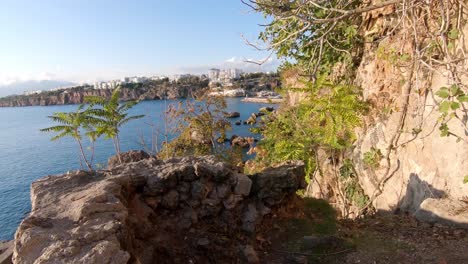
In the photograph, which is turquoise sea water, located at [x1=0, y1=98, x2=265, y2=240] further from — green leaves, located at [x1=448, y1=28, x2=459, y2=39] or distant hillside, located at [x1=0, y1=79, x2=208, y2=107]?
green leaves, located at [x1=448, y1=28, x2=459, y2=39]

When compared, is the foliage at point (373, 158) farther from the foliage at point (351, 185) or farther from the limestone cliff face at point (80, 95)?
the limestone cliff face at point (80, 95)

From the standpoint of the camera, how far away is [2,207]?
81.1 ft

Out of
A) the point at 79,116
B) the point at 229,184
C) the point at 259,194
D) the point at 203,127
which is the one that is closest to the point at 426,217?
the point at 259,194

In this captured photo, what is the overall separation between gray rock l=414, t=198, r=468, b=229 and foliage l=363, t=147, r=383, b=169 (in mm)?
2203

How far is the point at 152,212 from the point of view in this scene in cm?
518

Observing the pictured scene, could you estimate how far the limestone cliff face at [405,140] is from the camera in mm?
6371

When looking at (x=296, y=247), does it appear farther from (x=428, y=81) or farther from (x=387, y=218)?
(x=428, y=81)

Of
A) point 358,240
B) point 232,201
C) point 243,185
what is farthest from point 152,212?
point 358,240

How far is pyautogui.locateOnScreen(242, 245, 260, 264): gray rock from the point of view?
5.17 metres

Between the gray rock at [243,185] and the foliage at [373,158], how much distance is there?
4022 millimetres

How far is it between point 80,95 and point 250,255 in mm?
117886

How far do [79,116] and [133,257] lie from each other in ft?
38.1

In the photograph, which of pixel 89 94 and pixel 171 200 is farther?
pixel 89 94

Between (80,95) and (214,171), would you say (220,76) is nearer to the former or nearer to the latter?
(80,95)
